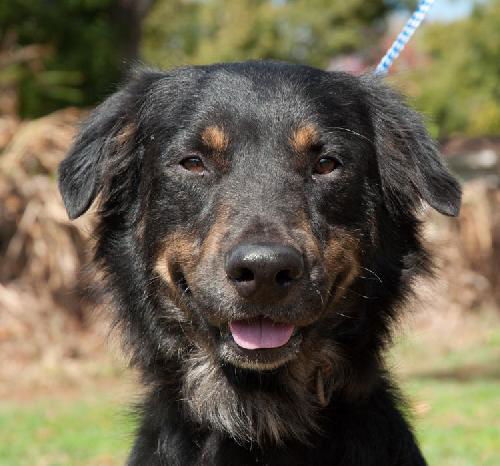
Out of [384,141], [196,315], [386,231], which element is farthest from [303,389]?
[384,141]

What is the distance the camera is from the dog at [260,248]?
359 centimetres

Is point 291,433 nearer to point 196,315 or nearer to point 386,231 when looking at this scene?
point 196,315

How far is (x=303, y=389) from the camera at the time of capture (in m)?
3.94

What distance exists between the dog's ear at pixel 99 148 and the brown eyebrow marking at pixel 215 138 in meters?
0.54

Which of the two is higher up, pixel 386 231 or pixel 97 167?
pixel 386 231

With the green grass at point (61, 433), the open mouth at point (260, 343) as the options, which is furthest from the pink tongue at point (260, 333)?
the green grass at point (61, 433)

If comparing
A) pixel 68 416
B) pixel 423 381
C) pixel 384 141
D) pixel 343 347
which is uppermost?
pixel 384 141

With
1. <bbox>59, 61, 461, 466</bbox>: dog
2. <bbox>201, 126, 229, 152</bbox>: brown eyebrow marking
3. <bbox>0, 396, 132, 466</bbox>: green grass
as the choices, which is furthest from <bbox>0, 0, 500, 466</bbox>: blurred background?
<bbox>201, 126, 229, 152</bbox>: brown eyebrow marking

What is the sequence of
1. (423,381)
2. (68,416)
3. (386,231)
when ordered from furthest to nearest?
(423,381) → (68,416) → (386,231)

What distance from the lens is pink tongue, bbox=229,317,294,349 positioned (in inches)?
141

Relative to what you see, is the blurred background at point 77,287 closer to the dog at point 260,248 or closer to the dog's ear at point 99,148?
the dog at point 260,248

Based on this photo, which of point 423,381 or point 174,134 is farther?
point 423,381

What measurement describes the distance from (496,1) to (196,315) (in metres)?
33.0

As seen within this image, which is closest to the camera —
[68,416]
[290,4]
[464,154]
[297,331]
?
[297,331]
